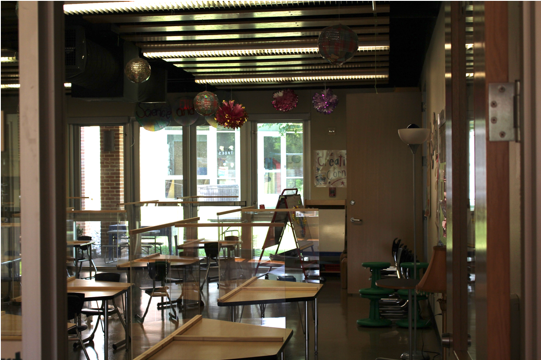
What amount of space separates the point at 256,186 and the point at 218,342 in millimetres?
8406

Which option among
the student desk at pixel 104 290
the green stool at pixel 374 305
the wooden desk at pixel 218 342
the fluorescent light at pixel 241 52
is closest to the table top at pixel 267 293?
the wooden desk at pixel 218 342

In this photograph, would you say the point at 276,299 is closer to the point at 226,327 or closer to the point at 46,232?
the point at 226,327

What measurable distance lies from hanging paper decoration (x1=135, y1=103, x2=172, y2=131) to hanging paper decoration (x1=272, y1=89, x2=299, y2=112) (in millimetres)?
2196

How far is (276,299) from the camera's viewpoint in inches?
150

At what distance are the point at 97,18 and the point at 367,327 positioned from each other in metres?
4.62

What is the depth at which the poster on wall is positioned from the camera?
1066 centimetres

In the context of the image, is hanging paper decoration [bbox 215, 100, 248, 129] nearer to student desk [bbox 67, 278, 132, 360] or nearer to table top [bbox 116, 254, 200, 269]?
student desk [bbox 67, 278, 132, 360]

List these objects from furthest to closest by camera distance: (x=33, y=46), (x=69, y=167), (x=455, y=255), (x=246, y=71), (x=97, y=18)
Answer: (x=69, y=167) → (x=246, y=71) → (x=97, y=18) → (x=455, y=255) → (x=33, y=46)

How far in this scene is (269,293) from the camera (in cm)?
398

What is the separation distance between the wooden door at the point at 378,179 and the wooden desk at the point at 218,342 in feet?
15.0

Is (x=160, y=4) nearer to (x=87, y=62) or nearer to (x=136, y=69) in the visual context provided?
(x=136, y=69)

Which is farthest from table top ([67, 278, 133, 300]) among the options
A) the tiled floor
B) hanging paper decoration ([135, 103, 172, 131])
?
hanging paper decoration ([135, 103, 172, 131])

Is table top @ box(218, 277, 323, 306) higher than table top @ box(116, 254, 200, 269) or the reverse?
the reverse

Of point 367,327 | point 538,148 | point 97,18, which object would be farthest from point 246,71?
point 538,148
